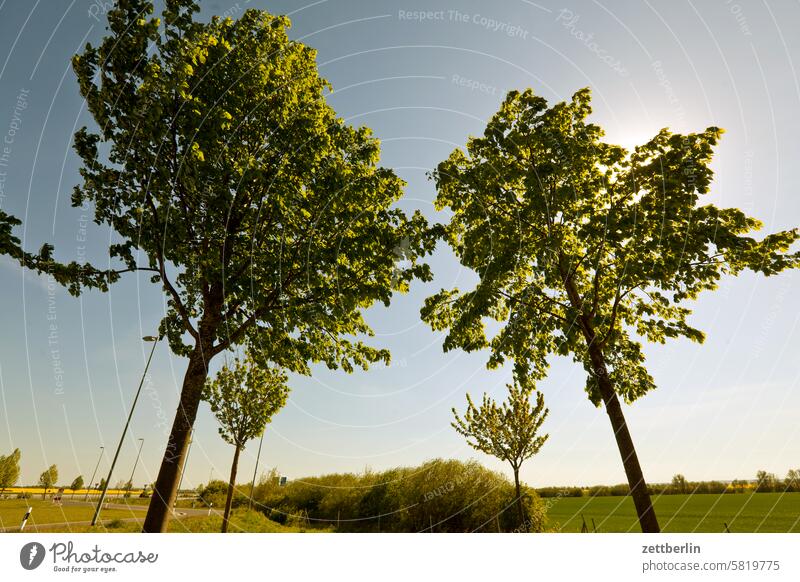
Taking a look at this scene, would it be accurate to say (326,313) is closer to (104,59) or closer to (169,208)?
(169,208)

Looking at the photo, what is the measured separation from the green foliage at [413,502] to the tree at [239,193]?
14113mm

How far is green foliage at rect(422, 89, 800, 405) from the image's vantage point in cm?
845

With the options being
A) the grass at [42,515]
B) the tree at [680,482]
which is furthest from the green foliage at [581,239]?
the tree at [680,482]

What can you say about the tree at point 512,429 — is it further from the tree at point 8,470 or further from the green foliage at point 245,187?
the tree at point 8,470

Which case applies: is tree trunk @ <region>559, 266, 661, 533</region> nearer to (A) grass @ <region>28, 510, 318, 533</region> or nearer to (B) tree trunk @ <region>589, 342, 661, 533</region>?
(B) tree trunk @ <region>589, 342, 661, 533</region>

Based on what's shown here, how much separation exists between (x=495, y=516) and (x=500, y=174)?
17.2 meters

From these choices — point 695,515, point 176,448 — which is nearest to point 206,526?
point 176,448

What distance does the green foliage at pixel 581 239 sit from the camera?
8.45 m

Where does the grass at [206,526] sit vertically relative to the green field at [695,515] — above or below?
above

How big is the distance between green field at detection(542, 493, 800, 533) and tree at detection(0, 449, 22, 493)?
79.1 meters

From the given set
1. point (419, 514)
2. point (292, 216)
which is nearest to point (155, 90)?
point (292, 216)

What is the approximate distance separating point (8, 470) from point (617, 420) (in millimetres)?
89868
